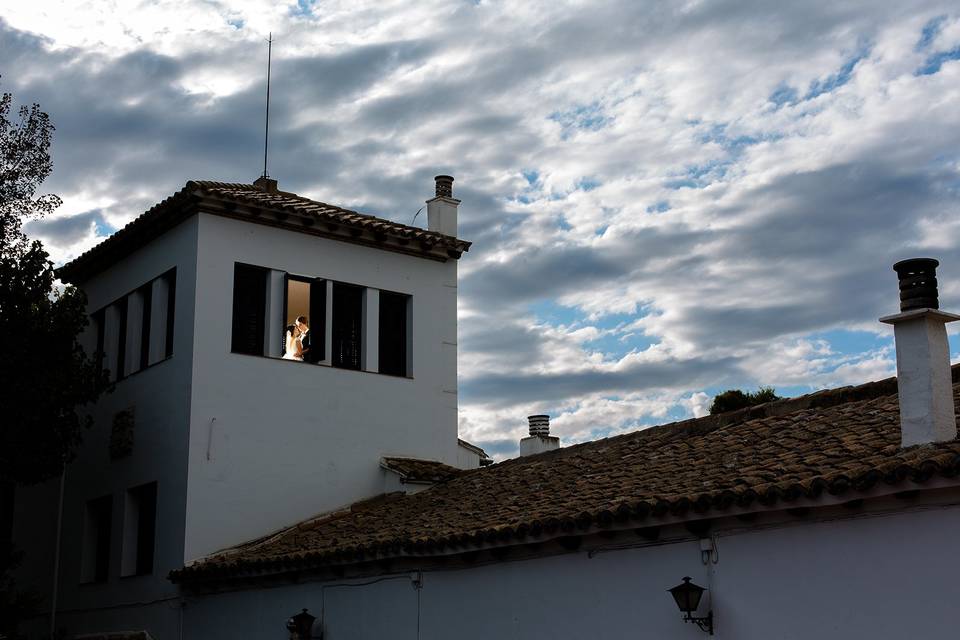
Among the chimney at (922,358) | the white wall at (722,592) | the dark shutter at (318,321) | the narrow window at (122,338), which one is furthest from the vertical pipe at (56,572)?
the chimney at (922,358)

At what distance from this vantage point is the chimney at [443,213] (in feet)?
63.9

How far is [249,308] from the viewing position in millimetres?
17172

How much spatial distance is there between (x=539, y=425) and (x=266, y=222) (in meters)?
5.45

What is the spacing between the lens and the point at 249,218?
17188 millimetres

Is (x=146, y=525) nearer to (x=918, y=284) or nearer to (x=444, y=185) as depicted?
(x=444, y=185)

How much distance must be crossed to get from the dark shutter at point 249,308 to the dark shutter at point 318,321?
2.57 feet

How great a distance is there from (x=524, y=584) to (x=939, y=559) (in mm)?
4444

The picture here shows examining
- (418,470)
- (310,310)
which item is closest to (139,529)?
(310,310)

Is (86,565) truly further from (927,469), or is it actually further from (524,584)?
(927,469)

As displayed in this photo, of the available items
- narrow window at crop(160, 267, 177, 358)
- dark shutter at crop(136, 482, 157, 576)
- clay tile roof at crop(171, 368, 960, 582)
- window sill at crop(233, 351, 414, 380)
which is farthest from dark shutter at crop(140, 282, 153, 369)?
clay tile roof at crop(171, 368, 960, 582)

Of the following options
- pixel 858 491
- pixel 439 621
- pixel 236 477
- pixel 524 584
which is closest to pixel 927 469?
pixel 858 491

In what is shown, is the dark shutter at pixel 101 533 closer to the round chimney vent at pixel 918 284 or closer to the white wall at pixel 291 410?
the white wall at pixel 291 410

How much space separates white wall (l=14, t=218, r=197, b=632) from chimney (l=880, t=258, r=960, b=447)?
34.0ft

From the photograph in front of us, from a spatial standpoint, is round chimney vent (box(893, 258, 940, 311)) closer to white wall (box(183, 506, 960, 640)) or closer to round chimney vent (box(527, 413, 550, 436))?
white wall (box(183, 506, 960, 640))
